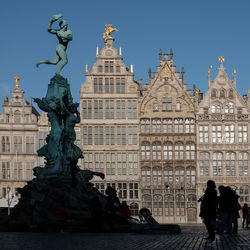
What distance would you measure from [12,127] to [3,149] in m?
2.31

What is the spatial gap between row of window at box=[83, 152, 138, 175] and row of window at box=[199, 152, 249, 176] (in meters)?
6.54

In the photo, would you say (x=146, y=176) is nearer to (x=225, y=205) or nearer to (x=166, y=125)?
(x=166, y=125)

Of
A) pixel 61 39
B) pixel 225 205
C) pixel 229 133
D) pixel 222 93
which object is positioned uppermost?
pixel 222 93

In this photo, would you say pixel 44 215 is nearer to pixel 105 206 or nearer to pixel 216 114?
pixel 105 206

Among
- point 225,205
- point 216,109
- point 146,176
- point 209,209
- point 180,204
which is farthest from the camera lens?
point 216,109

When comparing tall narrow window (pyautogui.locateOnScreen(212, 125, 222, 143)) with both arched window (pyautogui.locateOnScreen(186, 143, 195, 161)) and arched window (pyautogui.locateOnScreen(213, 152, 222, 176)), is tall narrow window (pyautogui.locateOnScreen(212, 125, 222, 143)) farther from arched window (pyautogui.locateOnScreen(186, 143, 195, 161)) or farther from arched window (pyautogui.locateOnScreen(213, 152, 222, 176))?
arched window (pyautogui.locateOnScreen(186, 143, 195, 161))

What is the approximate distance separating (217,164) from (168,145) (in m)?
5.03

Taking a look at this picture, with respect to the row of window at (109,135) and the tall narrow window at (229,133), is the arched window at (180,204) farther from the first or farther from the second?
the tall narrow window at (229,133)

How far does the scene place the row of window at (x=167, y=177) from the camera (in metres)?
60.3

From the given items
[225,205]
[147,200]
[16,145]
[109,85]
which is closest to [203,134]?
[147,200]

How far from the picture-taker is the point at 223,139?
60.5 metres

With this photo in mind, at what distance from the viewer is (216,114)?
199 ft

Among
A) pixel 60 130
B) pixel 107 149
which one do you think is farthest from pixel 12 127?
pixel 60 130

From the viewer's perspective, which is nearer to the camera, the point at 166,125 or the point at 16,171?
the point at 166,125
